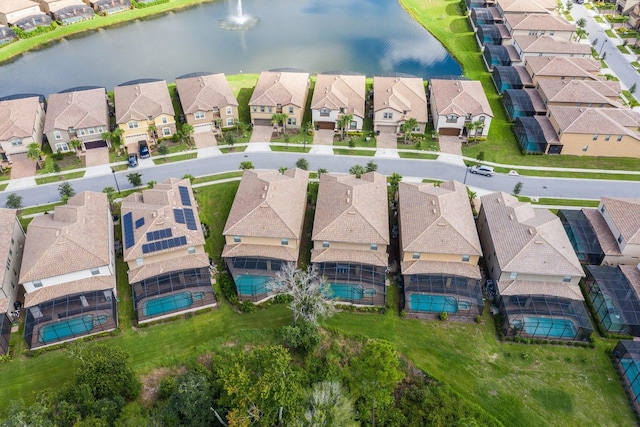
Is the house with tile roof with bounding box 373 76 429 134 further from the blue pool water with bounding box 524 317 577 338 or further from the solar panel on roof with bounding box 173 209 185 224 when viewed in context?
the blue pool water with bounding box 524 317 577 338

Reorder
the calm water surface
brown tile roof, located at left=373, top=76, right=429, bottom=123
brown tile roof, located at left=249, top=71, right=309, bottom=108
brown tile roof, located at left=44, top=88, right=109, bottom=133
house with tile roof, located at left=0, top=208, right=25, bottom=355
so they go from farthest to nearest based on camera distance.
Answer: the calm water surface, brown tile roof, located at left=249, top=71, right=309, bottom=108, brown tile roof, located at left=373, top=76, right=429, bottom=123, brown tile roof, located at left=44, top=88, right=109, bottom=133, house with tile roof, located at left=0, top=208, right=25, bottom=355

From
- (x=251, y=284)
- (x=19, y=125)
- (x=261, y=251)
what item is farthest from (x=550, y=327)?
(x=19, y=125)

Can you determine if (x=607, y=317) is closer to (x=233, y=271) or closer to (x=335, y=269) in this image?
(x=335, y=269)

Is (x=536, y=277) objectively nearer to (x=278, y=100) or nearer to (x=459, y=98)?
(x=459, y=98)

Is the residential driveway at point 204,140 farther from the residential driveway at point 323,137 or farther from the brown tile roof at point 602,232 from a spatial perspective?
the brown tile roof at point 602,232

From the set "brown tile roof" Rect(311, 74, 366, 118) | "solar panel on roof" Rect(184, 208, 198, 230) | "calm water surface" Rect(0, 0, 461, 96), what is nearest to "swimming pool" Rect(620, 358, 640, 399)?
"solar panel on roof" Rect(184, 208, 198, 230)
